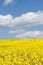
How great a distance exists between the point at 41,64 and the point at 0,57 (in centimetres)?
266

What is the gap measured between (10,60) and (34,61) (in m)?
1.58

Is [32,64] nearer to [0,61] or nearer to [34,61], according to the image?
[34,61]

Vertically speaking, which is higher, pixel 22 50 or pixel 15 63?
pixel 22 50

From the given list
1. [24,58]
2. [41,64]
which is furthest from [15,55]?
[41,64]

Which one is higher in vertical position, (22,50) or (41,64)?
(22,50)

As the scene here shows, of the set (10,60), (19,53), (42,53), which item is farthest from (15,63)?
(42,53)

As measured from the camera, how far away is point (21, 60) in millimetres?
16172

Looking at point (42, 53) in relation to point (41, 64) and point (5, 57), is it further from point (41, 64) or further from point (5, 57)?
point (5, 57)

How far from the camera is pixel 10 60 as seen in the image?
52.5ft

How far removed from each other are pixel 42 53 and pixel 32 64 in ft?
5.94

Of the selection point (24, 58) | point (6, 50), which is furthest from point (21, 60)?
point (6, 50)

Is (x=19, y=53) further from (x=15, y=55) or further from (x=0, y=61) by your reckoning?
(x=0, y=61)

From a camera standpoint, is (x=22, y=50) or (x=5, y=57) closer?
(x=5, y=57)

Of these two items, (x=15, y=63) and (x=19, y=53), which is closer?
(x=15, y=63)
